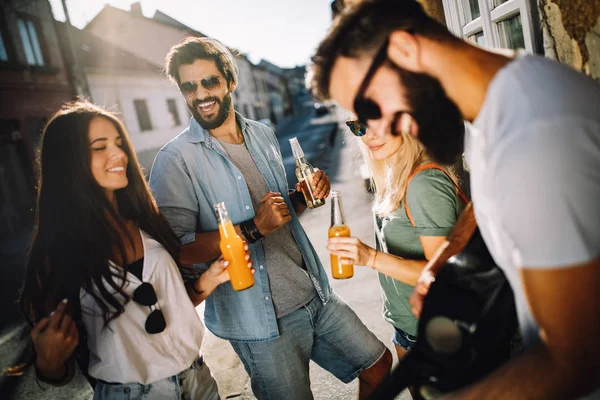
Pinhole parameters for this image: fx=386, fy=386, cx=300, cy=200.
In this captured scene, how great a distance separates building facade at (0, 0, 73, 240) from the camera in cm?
1374

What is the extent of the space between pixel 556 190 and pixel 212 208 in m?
1.96

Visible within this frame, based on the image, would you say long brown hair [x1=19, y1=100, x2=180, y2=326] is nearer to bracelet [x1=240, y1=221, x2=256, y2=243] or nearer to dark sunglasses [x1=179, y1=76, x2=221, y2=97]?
bracelet [x1=240, y1=221, x2=256, y2=243]

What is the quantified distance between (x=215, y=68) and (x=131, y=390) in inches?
77.7

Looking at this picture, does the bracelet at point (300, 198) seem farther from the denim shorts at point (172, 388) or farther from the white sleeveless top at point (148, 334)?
the denim shorts at point (172, 388)

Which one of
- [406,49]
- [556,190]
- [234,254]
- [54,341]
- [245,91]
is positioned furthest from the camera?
[245,91]

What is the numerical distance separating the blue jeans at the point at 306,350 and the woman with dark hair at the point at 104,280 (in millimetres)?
286

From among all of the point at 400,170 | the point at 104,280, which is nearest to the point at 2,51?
the point at 104,280

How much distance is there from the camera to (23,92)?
14.9 metres

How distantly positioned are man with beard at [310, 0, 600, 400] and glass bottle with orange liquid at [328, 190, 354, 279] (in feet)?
3.89

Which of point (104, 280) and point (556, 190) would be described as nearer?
point (556, 190)

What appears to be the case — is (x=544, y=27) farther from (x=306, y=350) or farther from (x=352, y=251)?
(x=306, y=350)

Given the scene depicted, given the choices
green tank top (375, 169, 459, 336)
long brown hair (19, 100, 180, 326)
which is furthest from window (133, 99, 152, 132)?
green tank top (375, 169, 459, 336)

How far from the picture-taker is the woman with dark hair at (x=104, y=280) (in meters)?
1.81

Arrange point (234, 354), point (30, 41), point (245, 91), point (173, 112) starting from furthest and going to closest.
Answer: point (245, 91) < point (173, 112) < point (30, 41) < point (234, 354)
